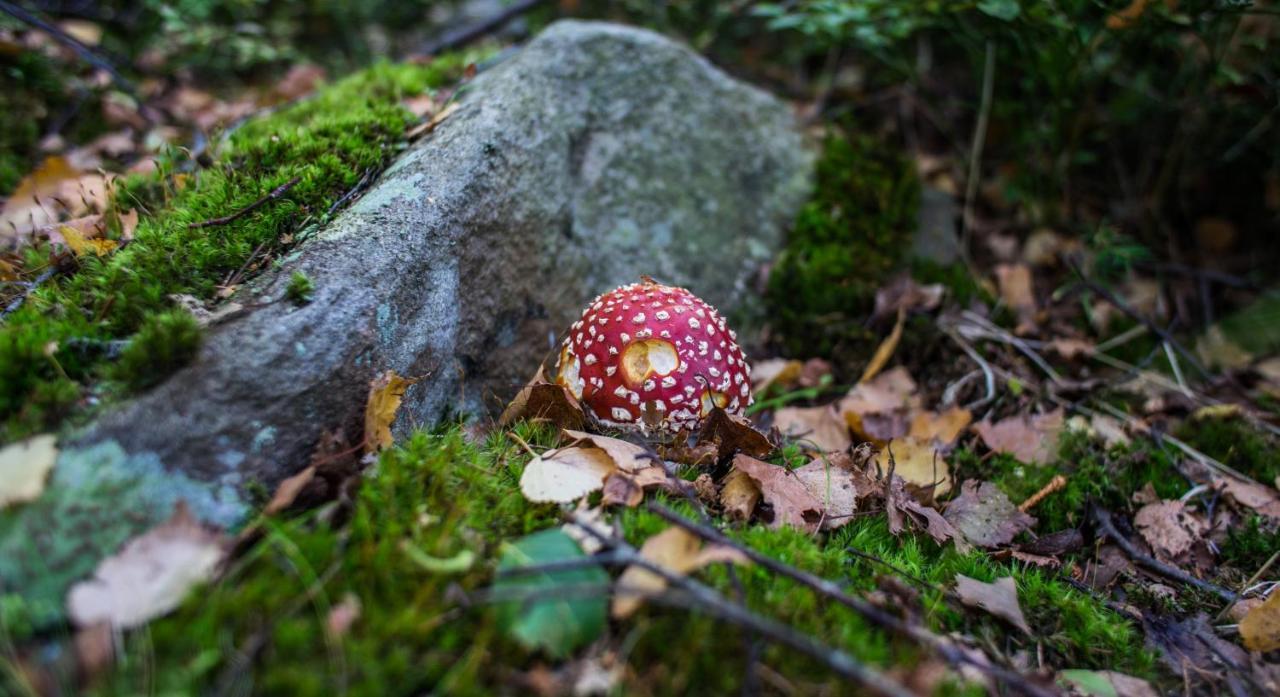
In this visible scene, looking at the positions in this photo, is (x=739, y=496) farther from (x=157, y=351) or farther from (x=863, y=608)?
(x=157, y=351)

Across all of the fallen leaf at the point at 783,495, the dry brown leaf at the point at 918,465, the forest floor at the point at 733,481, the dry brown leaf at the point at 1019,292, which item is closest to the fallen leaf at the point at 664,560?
the forest floor at the point at 733,481

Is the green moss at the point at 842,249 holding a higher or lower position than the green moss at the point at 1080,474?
higher

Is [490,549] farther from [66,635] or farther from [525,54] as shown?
[525,54]

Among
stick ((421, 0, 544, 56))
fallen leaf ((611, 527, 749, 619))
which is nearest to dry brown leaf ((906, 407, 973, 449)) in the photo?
fallen leaf ((611, 527, 749, 619))

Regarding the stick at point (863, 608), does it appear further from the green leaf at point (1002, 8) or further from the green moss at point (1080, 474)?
the green leaf at point (1002, 8)

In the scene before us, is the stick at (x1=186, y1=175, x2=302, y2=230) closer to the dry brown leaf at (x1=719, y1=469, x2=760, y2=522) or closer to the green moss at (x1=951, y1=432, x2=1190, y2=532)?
the dry brown leaf at (x1=719, y1=469, x2=760, y2=522)
